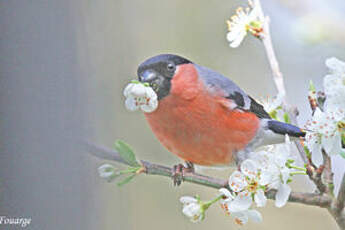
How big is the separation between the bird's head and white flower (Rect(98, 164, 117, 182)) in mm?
82

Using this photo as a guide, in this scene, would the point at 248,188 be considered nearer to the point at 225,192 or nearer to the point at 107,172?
the point at 225,192

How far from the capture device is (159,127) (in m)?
0.48

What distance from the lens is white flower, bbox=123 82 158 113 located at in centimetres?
33

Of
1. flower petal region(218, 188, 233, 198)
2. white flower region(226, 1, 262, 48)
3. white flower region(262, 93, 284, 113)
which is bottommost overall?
flower petal region(218, 188, 233, 198)

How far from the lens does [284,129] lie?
0.41m

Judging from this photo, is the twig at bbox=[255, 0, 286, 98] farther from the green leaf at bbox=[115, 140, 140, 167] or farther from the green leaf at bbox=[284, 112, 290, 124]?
the green leaf at bbox=[115, 140, 140, 167]

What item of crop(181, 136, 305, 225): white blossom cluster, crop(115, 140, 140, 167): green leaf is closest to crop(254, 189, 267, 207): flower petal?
crop(181, 136, 305, 225): white blossom cluster

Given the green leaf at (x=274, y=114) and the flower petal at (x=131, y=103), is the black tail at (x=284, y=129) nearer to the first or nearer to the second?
the green leaf at (x=274, y=114)

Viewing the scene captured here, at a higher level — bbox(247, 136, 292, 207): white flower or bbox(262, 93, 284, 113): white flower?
bbox(262, 93, 284, 113): white flower

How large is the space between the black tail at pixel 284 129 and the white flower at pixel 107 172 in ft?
0.52

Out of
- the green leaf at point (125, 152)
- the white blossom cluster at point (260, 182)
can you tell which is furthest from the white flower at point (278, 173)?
the green leaf at point (125, 152)

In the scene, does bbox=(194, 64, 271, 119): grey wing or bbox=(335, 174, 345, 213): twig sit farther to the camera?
bbox=(194, 64, 271, 119): grey wing

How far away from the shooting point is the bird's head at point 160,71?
40cm

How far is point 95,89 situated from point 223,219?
16.6 inches
